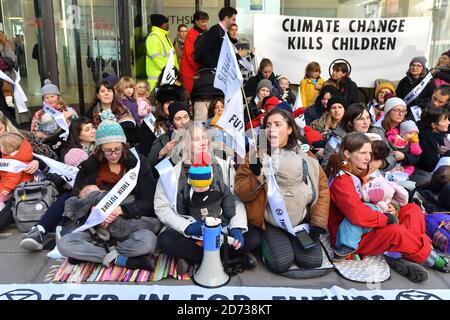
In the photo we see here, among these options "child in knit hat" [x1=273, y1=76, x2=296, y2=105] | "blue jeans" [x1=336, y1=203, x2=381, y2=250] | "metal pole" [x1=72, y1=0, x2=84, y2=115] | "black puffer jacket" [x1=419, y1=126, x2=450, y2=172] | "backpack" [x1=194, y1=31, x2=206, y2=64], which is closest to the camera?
"blue jeans" [x1=336, y1=203, x2=381, y2=250]

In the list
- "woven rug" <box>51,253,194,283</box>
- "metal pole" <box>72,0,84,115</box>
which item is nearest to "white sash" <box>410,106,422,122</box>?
"woven rug" <box>51,253,194,283</box>

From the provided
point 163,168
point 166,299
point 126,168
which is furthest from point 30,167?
point 166,299

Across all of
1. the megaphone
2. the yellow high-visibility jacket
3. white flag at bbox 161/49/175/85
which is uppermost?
the yellow high-visibility jacket

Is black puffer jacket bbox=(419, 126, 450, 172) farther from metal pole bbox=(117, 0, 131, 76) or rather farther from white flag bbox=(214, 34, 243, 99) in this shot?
metal pole bbox=(117, 0, 131, 76)

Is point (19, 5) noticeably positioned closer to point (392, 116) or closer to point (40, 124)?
point (40, 124)

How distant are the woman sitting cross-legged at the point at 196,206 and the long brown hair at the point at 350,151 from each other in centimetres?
90

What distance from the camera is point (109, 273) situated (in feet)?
11.2

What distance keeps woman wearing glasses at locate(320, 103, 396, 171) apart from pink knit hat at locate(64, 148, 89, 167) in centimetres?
257

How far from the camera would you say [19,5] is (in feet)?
24.3

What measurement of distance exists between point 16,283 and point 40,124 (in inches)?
90.3

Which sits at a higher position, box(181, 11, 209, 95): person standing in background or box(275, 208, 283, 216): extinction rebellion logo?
box(181, 11, 209, 95): person standing in background

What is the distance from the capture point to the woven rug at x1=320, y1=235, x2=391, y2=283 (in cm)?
336

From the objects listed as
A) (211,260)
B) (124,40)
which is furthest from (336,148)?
(124,40)

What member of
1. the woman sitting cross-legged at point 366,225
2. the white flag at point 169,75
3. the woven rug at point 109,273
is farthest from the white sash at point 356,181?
the white flag at point 169,75
